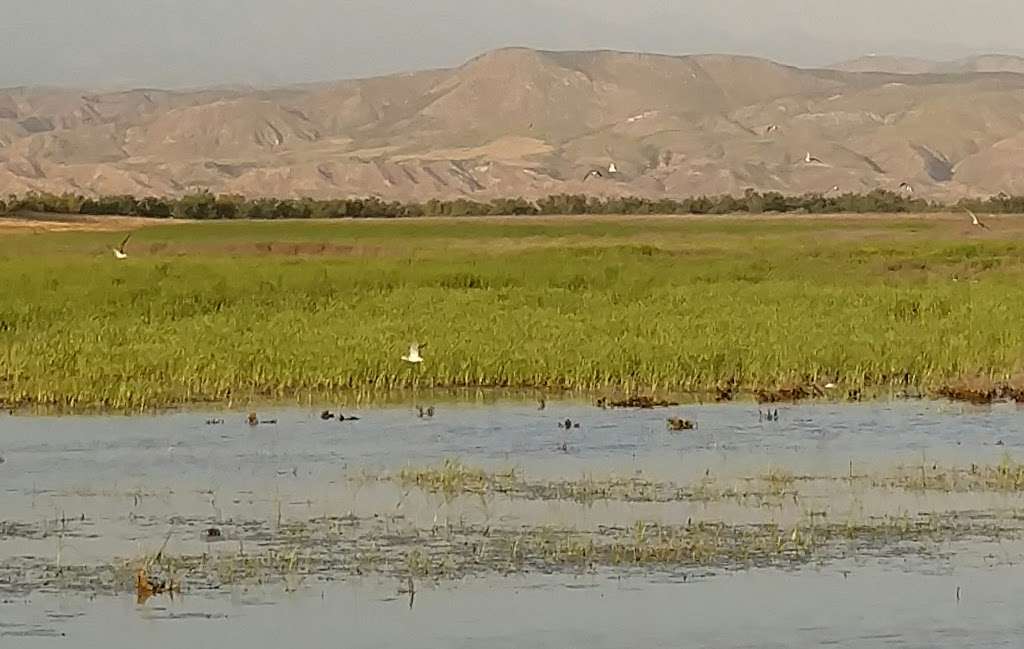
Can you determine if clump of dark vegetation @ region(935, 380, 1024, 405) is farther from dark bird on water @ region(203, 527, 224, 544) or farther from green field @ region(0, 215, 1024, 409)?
dark bird on water @ region(203, 527, 224, 544)

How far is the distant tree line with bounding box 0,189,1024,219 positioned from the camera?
94.1 meters

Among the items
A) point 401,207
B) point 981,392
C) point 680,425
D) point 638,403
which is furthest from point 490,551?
point 401,207

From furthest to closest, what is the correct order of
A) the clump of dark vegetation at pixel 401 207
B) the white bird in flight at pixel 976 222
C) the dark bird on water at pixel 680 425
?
the clump of dark vegetation at pixel 401 207 → the white bird in flight at pixel 976 222 → the dark bird on water at pixel 680 425

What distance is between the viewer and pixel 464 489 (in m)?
16.5

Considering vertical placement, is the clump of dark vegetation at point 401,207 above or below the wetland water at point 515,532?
below

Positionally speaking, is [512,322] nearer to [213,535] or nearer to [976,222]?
[213,535]

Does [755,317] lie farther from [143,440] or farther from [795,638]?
[795,638]

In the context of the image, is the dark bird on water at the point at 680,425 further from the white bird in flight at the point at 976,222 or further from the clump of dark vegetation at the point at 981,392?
the white bird in flight at the point at 976,222

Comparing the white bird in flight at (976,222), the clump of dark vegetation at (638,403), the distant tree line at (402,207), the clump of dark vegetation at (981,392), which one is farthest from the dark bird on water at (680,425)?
the distant tree line at (402,207)

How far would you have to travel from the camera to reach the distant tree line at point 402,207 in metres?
94.1

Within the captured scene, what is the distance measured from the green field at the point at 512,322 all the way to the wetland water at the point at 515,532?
2.88 m

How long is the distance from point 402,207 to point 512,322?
78.6 m

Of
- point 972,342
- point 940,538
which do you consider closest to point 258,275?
point 972,342

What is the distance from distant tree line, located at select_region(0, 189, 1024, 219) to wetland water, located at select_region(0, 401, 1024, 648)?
70385 millimetres
